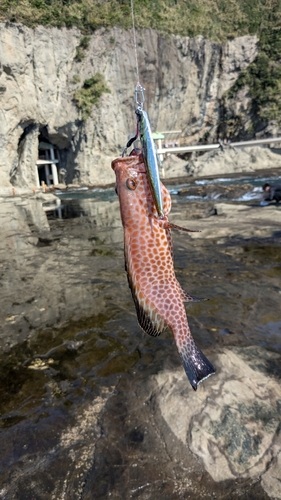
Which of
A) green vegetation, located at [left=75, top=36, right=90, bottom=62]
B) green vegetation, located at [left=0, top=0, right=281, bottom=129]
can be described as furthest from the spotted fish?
green vegetation, located at [left=75, top=36, right=90, bottom=62]

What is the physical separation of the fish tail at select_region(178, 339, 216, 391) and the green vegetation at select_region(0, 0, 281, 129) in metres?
44.5

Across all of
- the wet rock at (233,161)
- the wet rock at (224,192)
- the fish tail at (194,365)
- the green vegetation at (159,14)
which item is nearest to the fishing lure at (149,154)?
the fish tail at (194,365)

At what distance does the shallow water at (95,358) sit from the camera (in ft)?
8.97

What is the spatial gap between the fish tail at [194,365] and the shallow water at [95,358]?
3.43 ft

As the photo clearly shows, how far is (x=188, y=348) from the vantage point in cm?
243

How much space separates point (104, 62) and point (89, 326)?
46.1 meters

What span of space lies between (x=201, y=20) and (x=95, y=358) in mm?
60745

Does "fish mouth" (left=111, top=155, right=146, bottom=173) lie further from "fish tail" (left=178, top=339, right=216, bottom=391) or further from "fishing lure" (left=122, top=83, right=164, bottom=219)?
"fish tail" (left=178, top=339, right=216, bottom=391)

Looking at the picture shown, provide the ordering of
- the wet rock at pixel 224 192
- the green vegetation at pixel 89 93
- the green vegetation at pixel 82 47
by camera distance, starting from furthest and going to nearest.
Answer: the green vegetation at pixel 89 93
the green vegetation at pixel 82 47
the wet rock at pixel 224 192

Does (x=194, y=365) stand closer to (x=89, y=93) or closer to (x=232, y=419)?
(x=232, y=419)

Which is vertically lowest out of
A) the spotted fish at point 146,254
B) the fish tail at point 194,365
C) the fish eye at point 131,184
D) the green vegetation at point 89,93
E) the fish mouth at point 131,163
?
the fish tail at point 194,365

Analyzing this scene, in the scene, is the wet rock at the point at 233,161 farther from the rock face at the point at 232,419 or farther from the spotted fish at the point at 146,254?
the spotted fish at the point at 146,254

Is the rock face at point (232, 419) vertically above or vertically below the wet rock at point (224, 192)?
below

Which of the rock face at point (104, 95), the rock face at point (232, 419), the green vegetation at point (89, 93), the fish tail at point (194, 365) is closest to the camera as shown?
the fish tail at point (194, 365)
